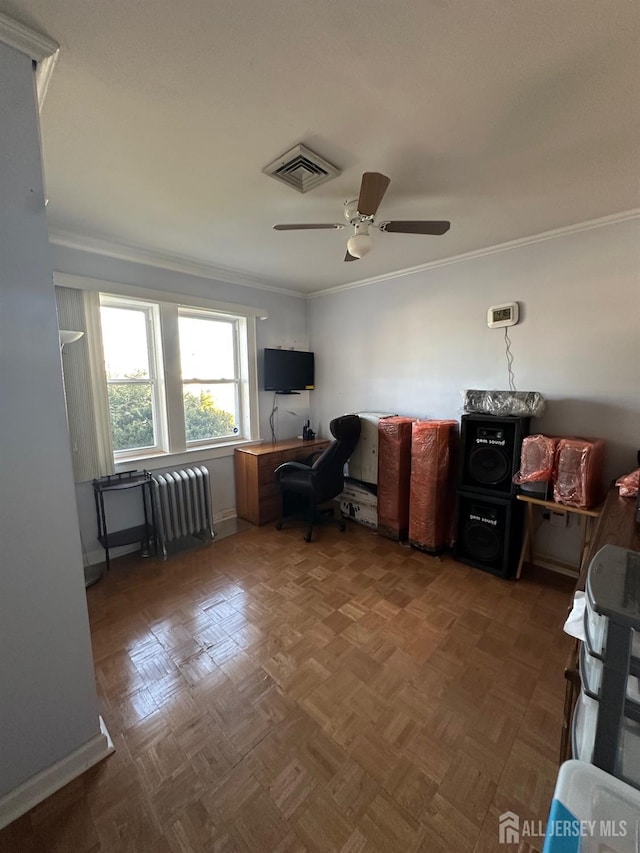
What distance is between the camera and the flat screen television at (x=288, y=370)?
12.6ft

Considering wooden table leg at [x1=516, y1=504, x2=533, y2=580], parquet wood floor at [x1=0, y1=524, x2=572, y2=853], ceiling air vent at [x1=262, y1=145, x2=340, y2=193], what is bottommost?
parquet wood floor at [x1=0, y1=524, x2=572, y2=853]

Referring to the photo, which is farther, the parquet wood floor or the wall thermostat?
the wall thermostat

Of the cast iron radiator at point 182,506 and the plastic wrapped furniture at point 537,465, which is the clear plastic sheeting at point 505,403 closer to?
the plastic wrapped furniture at point 537,465

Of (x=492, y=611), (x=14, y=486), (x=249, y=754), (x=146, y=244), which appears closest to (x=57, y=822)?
(x=249, y=754)

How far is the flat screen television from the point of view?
383 cm

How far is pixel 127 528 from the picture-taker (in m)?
2.91

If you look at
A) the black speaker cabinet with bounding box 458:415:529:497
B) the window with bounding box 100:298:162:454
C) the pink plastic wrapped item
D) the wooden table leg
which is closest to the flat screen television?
the window with bounding box 100:298:162:454

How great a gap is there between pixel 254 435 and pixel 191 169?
2.56 meters

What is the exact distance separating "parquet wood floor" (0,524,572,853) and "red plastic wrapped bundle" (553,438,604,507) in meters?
0.74

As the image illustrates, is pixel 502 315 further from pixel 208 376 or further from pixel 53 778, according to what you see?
pixel 53 778

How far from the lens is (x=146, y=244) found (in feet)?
8.82

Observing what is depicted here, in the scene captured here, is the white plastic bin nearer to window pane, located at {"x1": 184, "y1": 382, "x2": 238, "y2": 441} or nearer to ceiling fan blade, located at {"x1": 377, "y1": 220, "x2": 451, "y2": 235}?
ceiling fan blade, located at {"x1": 377, "y1": 220, "x2": 451, "y2": 235}

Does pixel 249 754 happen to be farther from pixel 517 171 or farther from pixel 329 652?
pixel 517 171

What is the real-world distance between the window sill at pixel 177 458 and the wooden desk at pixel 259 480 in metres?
0.12
